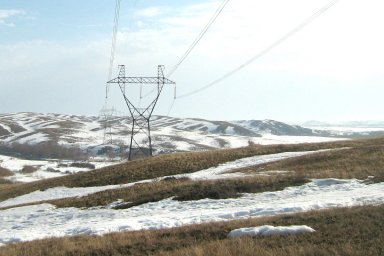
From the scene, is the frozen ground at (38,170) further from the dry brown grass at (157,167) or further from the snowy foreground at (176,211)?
the snowy foreground at (176,211)

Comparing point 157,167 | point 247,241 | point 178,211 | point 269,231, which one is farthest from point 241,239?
point 157,167

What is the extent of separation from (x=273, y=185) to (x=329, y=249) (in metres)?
18.3

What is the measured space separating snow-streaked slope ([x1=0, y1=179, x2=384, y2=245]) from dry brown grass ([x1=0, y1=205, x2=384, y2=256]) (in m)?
2.67

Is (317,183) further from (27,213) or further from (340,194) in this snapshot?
(27,213)

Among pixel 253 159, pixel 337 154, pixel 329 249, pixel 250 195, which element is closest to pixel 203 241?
pixel 329 249

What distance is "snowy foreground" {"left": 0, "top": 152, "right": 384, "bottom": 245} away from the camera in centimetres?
2106

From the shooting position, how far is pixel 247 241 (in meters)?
14.2

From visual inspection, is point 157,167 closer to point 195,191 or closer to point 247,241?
point 195,191

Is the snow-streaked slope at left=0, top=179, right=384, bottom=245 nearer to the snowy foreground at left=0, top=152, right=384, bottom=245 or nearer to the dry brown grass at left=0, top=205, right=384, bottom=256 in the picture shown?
the snowy foreground at left=0, top=152, right=384, bottom=245

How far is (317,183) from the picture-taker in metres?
30.6

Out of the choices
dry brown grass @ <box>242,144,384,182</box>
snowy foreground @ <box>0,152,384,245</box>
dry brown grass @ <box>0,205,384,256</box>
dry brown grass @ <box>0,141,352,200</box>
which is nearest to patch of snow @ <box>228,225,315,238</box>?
dry brown grass @ <box>0,205,384,256</box>

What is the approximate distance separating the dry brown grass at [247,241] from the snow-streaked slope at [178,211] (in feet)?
8.77

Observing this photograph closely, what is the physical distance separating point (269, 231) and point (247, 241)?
1341 mm

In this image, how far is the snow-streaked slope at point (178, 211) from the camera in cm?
2106
